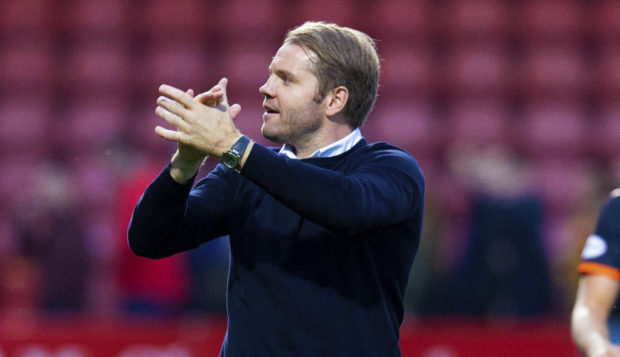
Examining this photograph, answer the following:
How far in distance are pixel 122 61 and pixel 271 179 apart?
726cm

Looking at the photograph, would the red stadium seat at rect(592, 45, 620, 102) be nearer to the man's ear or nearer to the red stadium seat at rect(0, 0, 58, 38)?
the red stadium seat at rect(0, 0, 58, 38)

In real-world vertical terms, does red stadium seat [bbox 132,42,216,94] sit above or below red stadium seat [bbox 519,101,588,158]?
above

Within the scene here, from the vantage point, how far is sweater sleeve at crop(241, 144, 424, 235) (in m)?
2.12

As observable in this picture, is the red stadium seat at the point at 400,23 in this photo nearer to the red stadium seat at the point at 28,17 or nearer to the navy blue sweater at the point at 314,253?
the red stadium seat at the point at 28,17

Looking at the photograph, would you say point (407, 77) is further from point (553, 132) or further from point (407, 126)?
point (553, 132)

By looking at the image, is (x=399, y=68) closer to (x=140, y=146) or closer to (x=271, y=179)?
(x=140, y=146)

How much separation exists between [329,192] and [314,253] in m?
0.28

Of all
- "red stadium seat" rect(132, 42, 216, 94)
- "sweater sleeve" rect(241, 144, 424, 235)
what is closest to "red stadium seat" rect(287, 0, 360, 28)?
"red stadium seat" rect(132, 42, 216, 94)

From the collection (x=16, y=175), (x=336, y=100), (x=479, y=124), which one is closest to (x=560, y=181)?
(x=479, y=124)

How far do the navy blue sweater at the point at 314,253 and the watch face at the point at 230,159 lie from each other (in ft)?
0.19

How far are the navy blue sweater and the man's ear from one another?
Result: 151 mm

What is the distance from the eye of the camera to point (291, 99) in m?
2.53

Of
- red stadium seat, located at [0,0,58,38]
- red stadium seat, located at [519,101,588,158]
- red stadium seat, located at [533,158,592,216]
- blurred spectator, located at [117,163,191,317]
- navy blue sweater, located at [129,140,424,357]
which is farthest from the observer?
red stadium seat, located at [0,0,58,38]

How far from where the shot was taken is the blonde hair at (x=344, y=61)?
2.56 m
